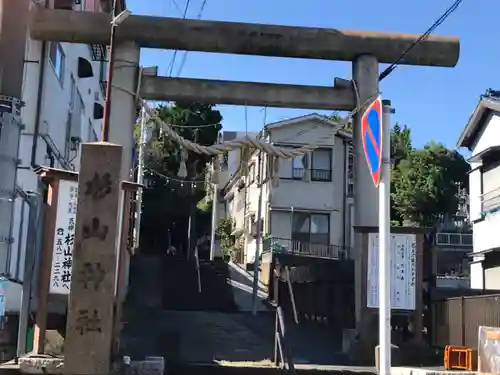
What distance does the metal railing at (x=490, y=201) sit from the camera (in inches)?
917

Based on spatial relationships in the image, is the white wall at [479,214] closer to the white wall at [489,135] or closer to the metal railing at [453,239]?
the white wall at [489,135]

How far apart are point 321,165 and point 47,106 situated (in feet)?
68.5

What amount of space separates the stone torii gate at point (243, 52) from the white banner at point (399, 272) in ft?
6.58

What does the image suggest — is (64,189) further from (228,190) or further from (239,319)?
(228,190)

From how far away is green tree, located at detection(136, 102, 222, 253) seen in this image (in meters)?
37.4

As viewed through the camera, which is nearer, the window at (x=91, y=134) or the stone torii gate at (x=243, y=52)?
the stone torii gate at (x=243, y=52)

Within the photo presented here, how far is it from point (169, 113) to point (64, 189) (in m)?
27.8

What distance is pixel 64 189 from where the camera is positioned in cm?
1020

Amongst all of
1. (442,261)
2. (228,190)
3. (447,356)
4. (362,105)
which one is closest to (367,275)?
(447,356)

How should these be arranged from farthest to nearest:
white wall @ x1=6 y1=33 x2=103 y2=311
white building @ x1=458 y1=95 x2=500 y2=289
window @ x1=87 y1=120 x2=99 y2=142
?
window @ x1=87 y1=120 x2=99 y2=142
white building @ x1=458 y1=95 x2=500 y2=289
white wall @ x1=6 y1=33 x2=103 y2=311

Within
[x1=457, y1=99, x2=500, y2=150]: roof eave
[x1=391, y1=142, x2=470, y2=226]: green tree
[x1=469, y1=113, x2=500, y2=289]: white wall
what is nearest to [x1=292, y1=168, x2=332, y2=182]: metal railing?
[x1=391, y1=142, x2=470, y2=226]: green tree

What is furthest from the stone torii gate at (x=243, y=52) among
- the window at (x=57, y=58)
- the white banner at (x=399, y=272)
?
the window at (x=57, y=58)

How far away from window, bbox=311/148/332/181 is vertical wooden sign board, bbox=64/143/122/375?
2681cm

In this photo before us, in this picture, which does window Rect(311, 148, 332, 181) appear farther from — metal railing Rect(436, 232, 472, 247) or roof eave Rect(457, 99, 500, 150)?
metal railing Rect(436, 232, 472, 247)
